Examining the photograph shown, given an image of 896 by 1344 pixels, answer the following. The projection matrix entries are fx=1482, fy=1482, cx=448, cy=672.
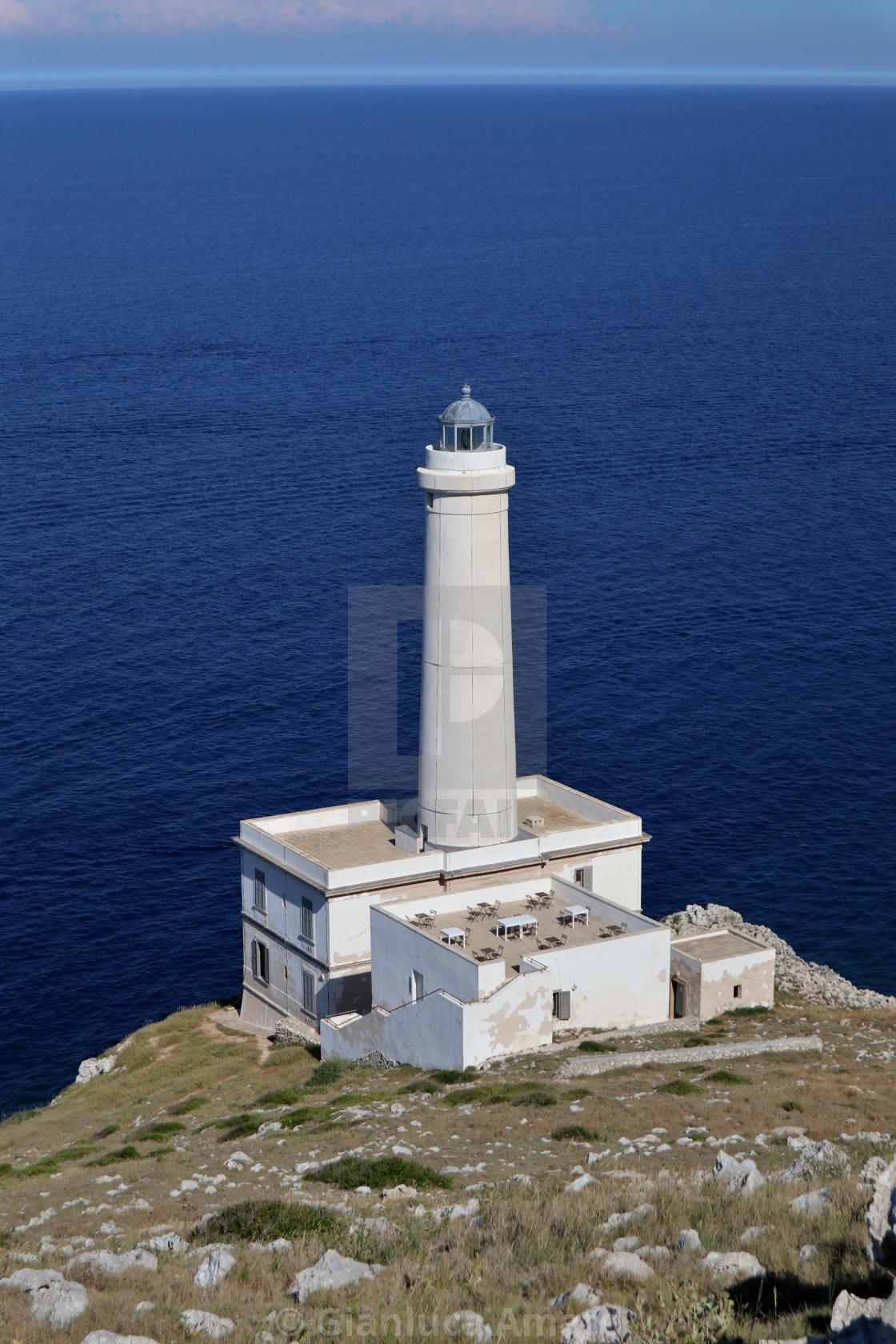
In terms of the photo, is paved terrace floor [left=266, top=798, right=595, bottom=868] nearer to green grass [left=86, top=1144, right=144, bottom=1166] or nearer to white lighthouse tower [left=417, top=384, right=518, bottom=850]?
white lighthouse tower [left=417, top=384, right=518, bottom=850]

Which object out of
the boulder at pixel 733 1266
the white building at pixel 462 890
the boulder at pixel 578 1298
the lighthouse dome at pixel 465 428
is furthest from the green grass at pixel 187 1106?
the boulder at pixel 733 1266

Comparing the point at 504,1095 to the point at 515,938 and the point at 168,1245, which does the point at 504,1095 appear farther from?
the point at 168,1245

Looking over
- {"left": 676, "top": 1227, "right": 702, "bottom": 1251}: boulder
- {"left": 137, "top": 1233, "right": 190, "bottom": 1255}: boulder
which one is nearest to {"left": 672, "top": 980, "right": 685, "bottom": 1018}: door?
{"left": 137, "top": 1233, "right": 190, "bottom": 1255}: boulder

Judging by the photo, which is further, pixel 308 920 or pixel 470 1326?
pixel 308 920

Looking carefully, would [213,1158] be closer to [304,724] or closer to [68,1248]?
[68,1248]

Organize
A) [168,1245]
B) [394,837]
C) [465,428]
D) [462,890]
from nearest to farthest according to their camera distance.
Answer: [168,1245] < [465,428] < [462,890] < [394,837]

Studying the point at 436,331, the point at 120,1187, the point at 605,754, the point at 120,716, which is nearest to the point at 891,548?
the point at 605,754

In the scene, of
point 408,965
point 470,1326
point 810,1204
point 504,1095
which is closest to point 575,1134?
point 504,1095

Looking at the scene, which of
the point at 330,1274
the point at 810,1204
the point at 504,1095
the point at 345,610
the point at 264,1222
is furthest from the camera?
the point at 345,610
